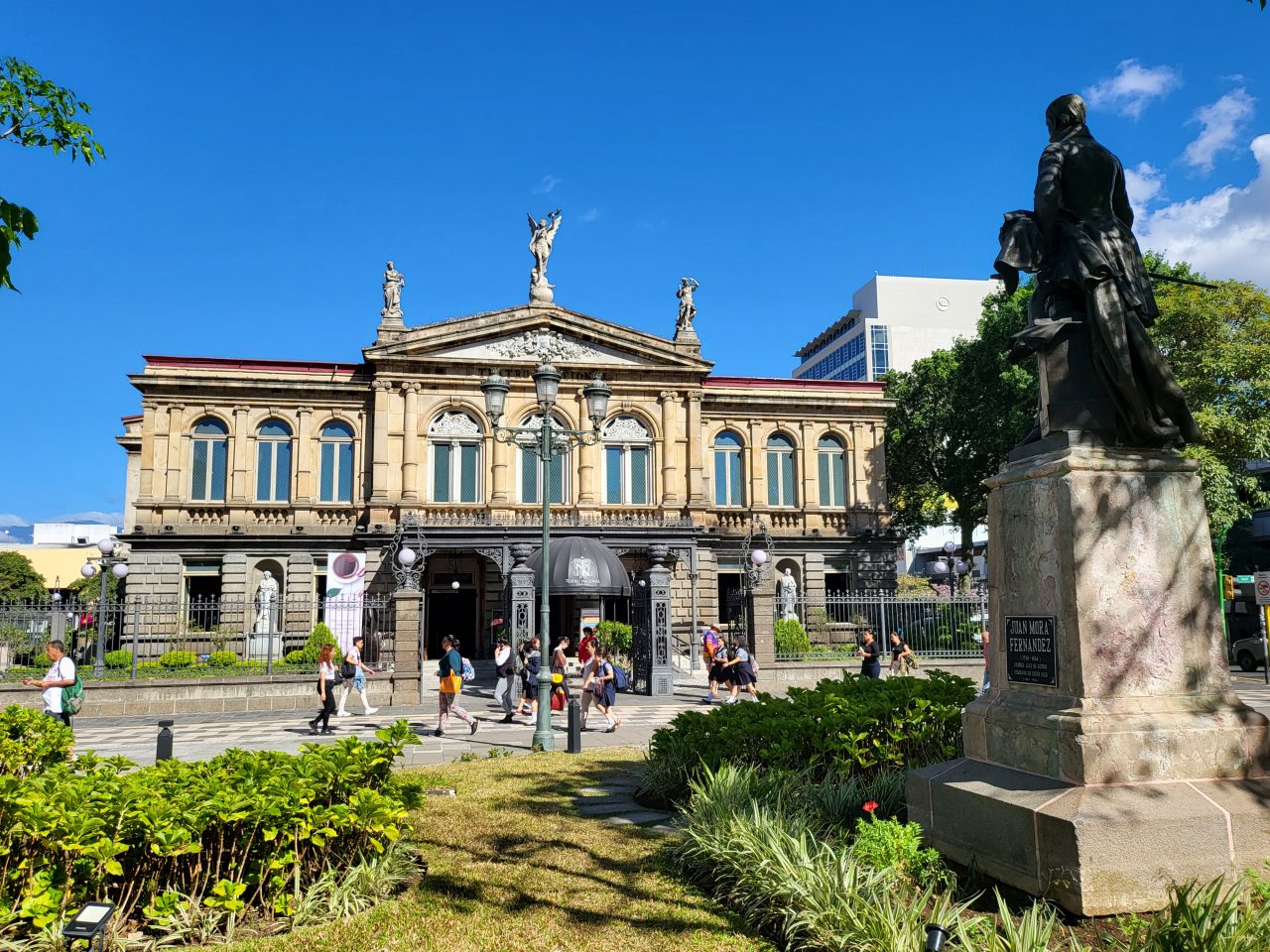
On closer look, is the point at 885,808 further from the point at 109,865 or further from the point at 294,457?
the point at 294,457

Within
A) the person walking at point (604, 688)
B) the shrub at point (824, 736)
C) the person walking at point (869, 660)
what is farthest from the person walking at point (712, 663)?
the shrub at point (824, 736)

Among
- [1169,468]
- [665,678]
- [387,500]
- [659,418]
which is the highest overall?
[659,418]

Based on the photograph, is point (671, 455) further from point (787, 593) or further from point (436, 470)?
point (436, 470)

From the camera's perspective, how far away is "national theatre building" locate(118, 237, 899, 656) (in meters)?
32.2

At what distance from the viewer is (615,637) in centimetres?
2795

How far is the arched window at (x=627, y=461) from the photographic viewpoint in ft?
114

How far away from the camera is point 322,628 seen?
2669 cm

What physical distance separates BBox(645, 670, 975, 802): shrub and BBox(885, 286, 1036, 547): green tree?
26502mm

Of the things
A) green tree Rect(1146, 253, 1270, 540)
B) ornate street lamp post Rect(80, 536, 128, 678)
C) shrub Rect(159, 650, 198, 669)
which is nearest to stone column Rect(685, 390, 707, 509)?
green tree Rect(1146, 253, 1270, 540)

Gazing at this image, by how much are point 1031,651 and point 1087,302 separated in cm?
230

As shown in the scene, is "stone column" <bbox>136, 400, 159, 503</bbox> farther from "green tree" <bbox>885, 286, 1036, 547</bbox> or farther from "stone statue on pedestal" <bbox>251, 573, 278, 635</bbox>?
"green tree" <bbox>885, 286, 1036, 547</bbox>

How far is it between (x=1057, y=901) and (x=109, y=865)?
5205 millimetres

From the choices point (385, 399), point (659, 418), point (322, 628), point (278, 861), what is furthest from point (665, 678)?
point (278, 861)

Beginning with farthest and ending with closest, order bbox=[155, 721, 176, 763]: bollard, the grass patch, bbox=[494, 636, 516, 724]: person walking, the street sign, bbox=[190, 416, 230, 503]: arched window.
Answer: bbox=[190, 416, 230, 503]: arched window, the street sign, bbox=[494, 636, 516, 724]: person walking, bbox=[155, 721, 176, 763]: bollard, the grass patch
